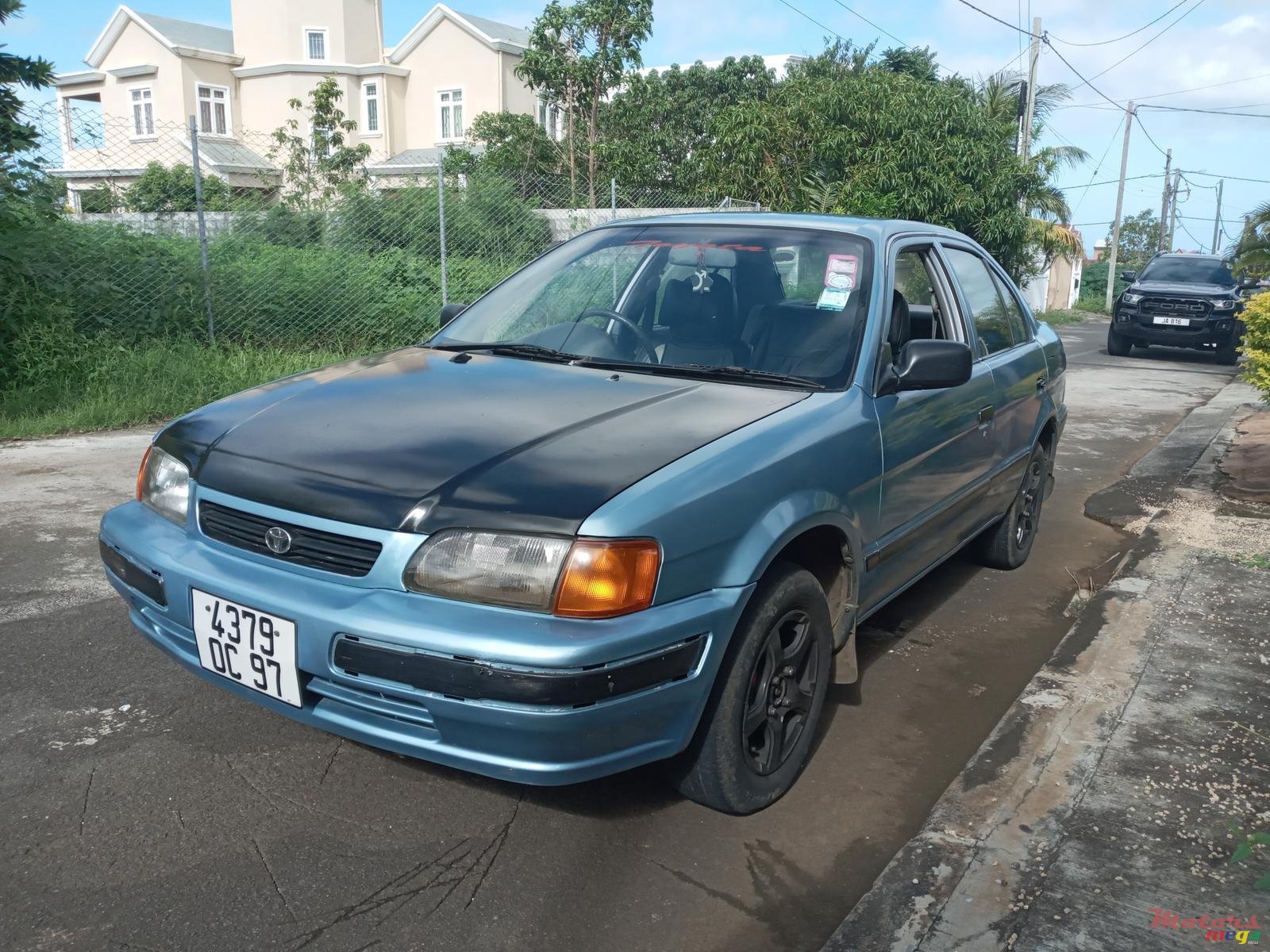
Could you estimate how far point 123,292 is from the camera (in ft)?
29.1

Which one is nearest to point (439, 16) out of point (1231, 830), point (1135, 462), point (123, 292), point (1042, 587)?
point (123, 292)

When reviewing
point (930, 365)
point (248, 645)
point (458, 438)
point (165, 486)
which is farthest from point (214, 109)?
point (248, 645)

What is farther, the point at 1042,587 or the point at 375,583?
the point at 1042,587

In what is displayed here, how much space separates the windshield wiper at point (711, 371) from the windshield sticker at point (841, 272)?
0.43 m

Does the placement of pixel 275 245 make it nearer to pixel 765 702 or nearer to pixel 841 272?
pixel 841 272

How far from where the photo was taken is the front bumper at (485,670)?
87.6 inches

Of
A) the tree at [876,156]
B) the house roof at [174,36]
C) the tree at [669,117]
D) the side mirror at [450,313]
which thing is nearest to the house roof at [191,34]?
the house roof at [174,36]

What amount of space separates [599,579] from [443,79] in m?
35.1

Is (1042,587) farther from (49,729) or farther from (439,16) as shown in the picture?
(439,16)

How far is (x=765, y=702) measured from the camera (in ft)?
9.17

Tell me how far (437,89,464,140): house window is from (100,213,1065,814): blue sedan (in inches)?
1282

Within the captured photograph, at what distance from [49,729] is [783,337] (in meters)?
2.57

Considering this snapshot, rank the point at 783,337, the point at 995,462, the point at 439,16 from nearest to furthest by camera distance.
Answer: the point at 783,337 < the point at 995,462 < the point at 439,16

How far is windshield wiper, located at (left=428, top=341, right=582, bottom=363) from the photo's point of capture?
11.5 feet
